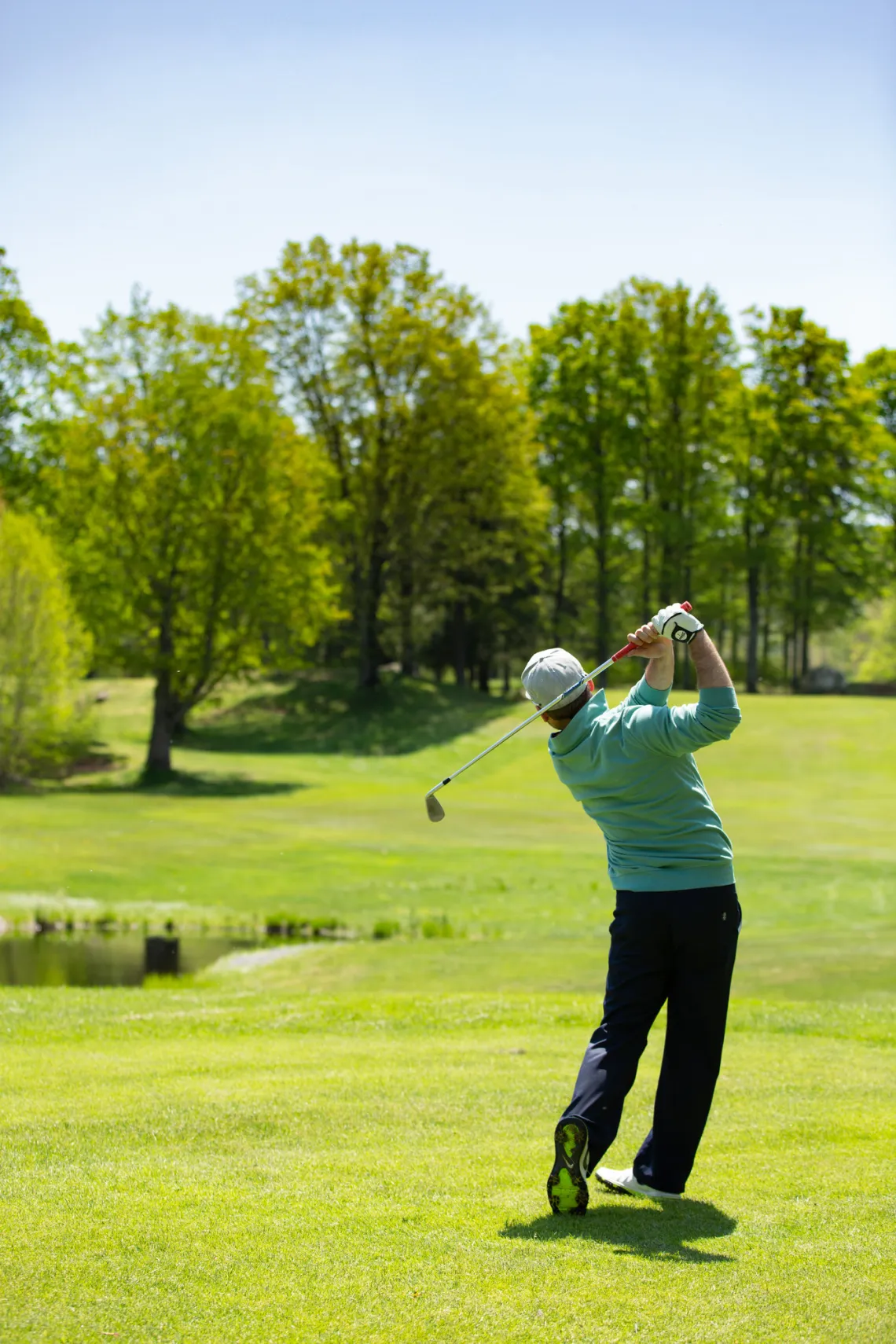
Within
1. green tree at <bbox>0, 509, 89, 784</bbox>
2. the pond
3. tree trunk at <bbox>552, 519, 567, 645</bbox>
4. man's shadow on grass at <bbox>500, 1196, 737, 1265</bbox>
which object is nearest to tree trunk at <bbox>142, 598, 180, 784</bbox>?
green tree at <bbox>0, 509, 89, 784</bbox>

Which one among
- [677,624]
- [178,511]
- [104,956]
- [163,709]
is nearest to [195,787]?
[163,709]

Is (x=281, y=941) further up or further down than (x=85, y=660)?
further down

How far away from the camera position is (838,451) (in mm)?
56750

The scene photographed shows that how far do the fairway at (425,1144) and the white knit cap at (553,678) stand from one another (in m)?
1.93

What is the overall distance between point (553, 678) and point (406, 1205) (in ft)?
6.75

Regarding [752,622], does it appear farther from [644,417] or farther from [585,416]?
[585,416]

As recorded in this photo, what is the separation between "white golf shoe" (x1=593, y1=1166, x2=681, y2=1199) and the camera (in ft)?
17.6

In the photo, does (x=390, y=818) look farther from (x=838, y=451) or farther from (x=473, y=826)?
(x=838, y=451)

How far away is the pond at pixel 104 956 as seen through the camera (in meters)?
15.8

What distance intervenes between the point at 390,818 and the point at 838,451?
34676 millimetres

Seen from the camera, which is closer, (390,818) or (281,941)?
(281,941)

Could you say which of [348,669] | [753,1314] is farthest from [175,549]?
[753,1314]

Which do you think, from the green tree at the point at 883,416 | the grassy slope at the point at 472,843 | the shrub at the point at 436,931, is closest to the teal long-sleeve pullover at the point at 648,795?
the grassy slope at the point at 472,843

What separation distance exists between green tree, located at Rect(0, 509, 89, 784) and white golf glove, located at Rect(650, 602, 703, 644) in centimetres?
3030
